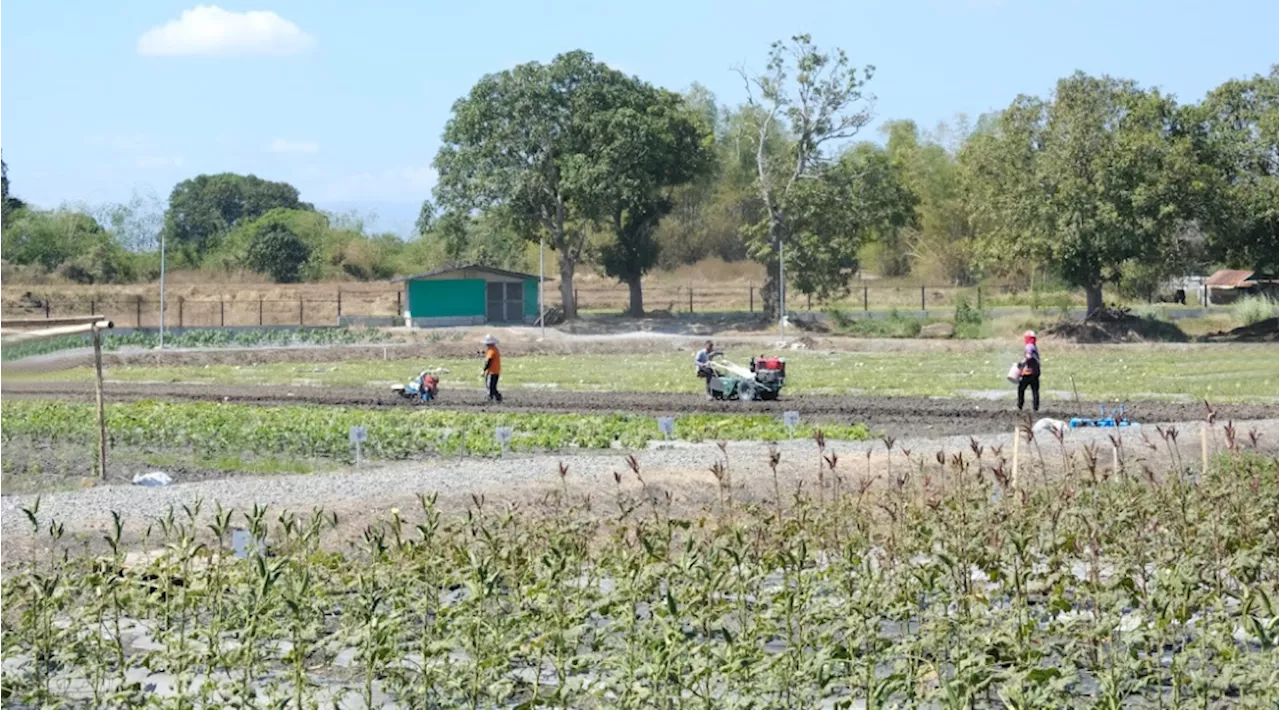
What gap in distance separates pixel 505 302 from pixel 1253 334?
30.2 metres

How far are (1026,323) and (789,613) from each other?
5227 cm

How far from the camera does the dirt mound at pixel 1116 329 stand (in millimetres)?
57125

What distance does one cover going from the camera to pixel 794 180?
70938 millimetres

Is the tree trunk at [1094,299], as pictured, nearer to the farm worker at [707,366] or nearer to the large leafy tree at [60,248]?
the farm worker at [707,366]

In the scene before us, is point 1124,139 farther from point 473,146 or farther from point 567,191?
point 473,146

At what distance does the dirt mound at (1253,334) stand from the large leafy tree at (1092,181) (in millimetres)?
3417

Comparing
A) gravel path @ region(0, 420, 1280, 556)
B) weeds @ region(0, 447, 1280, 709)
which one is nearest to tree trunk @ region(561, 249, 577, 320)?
gravel path @ region(0, 420, 1280, 556)

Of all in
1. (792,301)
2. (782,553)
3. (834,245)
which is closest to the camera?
(782,553)

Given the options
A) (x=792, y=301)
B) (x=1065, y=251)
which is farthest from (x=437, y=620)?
(x=792, y=301)

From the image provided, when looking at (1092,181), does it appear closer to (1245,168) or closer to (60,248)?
(1245,168)

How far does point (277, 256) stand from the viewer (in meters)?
96.3

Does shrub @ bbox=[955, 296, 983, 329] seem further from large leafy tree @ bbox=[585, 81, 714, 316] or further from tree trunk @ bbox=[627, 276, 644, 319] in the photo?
tree trunk @ bbox=[627, 276, 644, 319]

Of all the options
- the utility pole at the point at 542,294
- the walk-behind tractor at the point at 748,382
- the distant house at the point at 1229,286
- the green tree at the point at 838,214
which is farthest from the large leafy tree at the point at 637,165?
the walk-behind tractor at the point at 748,382

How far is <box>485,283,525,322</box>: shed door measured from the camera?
7350 cm
